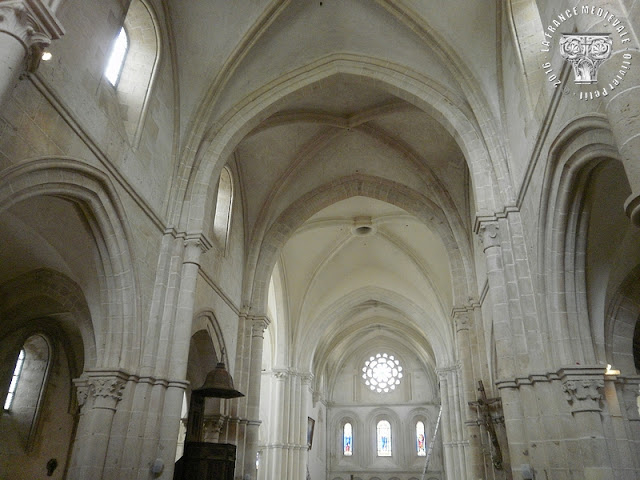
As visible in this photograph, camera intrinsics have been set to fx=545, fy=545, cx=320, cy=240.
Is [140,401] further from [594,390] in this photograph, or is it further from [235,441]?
[594,390]

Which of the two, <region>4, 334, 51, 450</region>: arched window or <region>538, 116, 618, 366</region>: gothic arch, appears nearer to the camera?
<region>538, 116, 618, 366</region>: gothic arch

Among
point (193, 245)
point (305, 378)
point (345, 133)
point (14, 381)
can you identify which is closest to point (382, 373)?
point (305, 378)

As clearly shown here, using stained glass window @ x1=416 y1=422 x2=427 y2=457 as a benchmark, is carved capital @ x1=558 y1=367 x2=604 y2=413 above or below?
below

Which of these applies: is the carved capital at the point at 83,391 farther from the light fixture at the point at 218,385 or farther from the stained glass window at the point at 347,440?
the stained glass window at the point at 347,440

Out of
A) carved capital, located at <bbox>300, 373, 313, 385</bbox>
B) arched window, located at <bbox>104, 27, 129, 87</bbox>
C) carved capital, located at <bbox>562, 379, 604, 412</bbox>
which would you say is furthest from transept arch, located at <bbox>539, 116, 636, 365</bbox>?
carved capital, located at <bbox>300, 373, 313, 385</bbox>

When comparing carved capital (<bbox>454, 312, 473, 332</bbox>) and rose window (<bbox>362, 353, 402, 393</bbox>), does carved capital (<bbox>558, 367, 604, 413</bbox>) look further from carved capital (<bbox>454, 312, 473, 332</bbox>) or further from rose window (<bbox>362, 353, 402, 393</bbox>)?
rose window (<bbox>362, 353, 402, 393</bbox>)

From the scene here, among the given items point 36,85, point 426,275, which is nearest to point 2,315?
point 36,85

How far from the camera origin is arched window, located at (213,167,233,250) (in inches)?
542

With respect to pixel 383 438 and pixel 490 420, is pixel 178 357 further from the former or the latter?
pixel 383 438

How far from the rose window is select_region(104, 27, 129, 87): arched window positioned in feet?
97.8

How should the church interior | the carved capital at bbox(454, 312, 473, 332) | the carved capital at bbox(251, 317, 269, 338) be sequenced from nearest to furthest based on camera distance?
the church interior, the carved capital at bbox(454, 312, 473, 332), the carved capital at bbox(251, 317, 269, 338)

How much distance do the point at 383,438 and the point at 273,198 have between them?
24.1 meters

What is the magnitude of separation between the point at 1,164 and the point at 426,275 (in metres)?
17.0

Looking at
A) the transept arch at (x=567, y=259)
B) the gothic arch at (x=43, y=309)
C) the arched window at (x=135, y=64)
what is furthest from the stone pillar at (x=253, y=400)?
the transept arch at (x=567, y=259)
